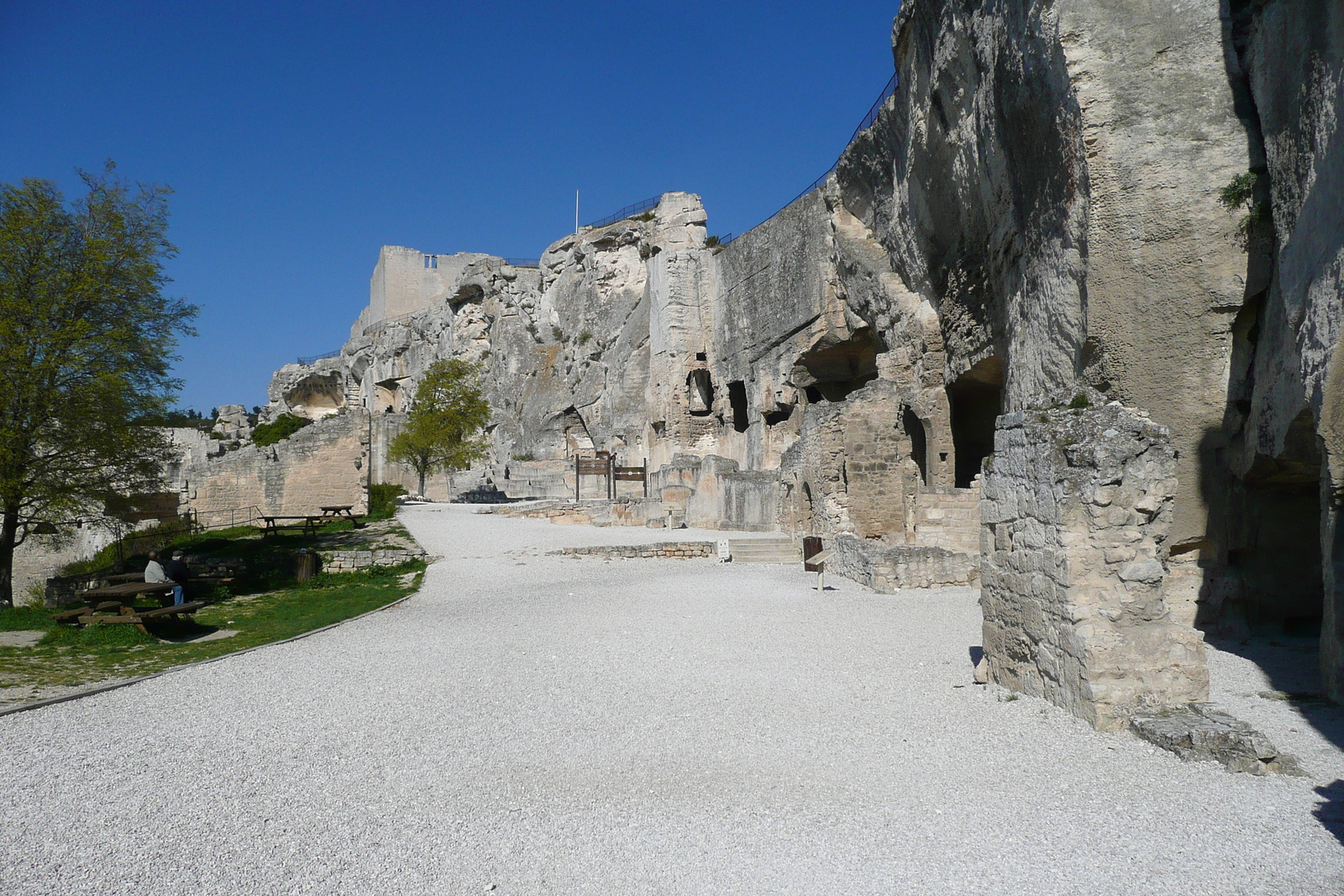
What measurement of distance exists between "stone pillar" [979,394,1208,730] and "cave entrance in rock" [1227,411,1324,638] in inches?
132

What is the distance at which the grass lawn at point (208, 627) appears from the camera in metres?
6.34

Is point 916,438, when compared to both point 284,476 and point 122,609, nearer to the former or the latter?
point 284,476

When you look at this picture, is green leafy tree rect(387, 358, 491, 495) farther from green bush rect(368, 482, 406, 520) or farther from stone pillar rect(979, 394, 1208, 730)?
stone pillar rect(979, 394, 1208, 730)

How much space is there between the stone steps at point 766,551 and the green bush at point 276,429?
38.0 m

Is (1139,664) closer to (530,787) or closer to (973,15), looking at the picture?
(530,787)

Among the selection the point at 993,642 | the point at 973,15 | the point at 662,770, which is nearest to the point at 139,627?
the point at 662,770

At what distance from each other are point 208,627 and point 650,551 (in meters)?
7.24

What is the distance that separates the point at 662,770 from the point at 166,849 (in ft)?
7.13

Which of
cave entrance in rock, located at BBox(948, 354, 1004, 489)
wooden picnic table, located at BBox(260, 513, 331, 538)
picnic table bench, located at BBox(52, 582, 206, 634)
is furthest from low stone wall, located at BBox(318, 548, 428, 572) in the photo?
cave entrance in rock, located at BBox(948, 354, 1004, 489)

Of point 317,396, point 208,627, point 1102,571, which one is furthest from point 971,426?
point 317,396

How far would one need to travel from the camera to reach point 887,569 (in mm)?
9938

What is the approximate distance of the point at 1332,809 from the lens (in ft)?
11.0

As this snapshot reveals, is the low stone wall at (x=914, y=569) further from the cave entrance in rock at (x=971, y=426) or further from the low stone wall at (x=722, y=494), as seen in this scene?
the cave entrance in rock at (x=971, y=426)

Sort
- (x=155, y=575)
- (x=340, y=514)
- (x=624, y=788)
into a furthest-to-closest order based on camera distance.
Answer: (x=340, y=514) → (x=155, y=575) → (x=624, y=788)
